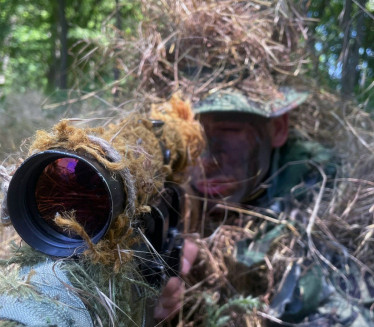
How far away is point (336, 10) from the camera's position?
2.07 meters

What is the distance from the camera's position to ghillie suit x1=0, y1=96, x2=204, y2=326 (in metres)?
0.62

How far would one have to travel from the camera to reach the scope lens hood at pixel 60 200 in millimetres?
658

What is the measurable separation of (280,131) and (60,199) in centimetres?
127

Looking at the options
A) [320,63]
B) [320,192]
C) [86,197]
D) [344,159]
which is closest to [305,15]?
[320,63]

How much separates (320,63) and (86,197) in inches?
64.9

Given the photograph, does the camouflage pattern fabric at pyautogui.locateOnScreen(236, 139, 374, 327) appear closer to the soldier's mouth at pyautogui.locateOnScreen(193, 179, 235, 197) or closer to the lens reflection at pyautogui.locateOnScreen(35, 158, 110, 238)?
the soldier's mouth at pyautogui.locateOnScreen(193, 179, 235, 197)

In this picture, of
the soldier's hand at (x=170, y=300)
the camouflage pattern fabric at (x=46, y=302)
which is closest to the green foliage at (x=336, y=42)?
the soldier's hand at (x=170, y=300)

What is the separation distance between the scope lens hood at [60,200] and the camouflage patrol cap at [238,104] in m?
0.85

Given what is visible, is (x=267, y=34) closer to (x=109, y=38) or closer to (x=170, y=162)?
(x=109, y=38)

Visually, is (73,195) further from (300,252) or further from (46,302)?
(300,252)

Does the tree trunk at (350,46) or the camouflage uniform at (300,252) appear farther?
the tree trunk at (350,46)

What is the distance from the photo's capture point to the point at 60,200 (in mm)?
728

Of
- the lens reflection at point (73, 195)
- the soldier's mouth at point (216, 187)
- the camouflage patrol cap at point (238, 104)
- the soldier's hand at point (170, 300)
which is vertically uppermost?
the camouflage patrol cap at point (238, 104)

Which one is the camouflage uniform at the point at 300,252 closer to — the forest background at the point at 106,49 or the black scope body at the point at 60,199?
the forest background at the point at 106,49
